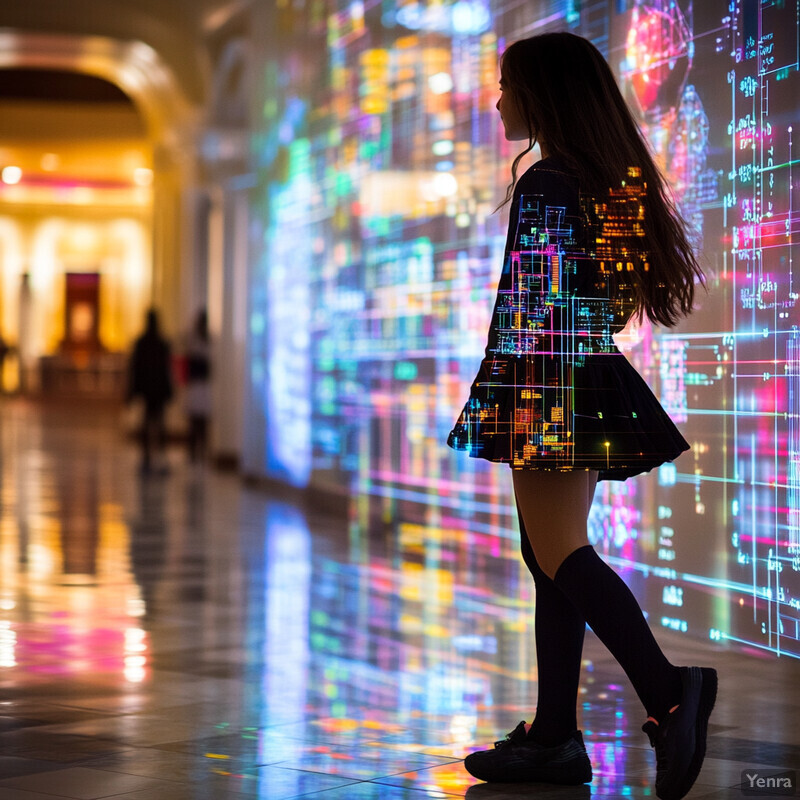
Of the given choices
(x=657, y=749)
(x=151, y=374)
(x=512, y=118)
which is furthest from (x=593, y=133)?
(x=151, y=374)

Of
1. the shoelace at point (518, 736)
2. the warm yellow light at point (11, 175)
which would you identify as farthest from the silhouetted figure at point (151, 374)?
the warm yellow light at point (11, 175)

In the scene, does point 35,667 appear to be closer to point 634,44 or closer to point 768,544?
point 768,544

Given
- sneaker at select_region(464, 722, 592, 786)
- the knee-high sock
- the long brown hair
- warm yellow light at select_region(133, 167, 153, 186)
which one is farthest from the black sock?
warm yellow light at select_region(133, 167, 153, 186)

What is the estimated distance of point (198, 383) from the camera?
46.4 ft

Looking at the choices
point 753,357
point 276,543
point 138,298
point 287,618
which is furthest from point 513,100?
point 138,298

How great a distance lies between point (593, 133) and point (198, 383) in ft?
38.2

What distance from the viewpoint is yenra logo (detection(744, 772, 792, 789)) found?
2.87m

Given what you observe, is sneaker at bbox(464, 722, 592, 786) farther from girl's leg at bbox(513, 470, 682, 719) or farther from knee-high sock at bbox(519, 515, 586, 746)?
girl's leg at bbox(513, 470, 682, 719)

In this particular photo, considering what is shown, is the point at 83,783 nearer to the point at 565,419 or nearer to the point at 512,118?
the point at 565,419

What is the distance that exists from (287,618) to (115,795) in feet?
7.70

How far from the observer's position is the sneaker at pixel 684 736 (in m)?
2.56

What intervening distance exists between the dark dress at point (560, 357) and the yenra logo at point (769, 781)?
0.73 m

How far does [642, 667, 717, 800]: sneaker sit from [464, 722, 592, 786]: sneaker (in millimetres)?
281

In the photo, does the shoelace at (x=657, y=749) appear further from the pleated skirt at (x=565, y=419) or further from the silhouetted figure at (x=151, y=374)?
the silhouetted figure at (x=151, y=374)
